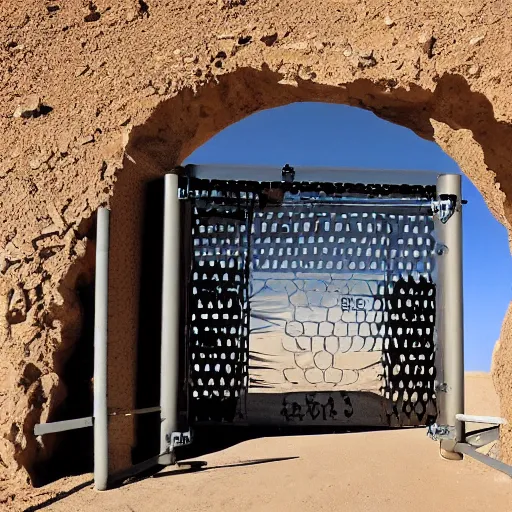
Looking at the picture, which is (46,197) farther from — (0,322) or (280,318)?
(280,318)

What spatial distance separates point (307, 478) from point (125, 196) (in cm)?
169

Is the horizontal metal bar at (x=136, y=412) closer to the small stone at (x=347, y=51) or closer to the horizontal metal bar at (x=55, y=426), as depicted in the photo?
the horizontal metal bar at (x=55, y=426)

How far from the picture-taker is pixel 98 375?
2430 mm

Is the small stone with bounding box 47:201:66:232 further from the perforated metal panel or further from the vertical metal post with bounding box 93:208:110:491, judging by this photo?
the perforated metal panel

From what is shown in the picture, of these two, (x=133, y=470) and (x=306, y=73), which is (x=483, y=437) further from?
(x=306, y=73)

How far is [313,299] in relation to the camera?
10.9 ft

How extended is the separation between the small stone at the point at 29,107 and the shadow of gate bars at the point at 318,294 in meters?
0.84

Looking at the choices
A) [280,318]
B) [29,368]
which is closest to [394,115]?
[280,318]

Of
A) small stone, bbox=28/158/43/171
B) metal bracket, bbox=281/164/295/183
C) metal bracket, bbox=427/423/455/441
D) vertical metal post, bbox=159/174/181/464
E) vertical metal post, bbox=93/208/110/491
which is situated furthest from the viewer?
metal bracket, bbox=281/164/295/183

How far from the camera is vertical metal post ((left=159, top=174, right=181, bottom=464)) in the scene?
296 centimetres

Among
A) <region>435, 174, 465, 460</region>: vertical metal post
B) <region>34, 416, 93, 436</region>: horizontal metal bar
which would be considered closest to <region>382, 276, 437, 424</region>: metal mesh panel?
<region>435, 174, 465, 460</region>: vertical metal post

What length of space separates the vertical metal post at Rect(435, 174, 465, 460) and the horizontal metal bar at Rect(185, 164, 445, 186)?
170 millimetres

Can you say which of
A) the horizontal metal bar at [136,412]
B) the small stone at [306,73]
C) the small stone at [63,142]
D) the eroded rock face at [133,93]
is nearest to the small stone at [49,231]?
the eroded rock face at [133,93]

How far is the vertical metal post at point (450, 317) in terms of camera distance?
3141 mm
